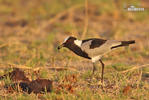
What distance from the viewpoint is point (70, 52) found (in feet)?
21.5

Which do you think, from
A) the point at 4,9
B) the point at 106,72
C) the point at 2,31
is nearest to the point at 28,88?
the point at 106,72

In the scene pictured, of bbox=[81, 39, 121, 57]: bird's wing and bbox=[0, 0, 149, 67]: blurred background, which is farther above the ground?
bbox=[0, 0, 149, 67]: blurred background

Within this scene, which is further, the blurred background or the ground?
the blurred background

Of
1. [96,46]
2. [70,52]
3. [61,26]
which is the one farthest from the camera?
[61,26]

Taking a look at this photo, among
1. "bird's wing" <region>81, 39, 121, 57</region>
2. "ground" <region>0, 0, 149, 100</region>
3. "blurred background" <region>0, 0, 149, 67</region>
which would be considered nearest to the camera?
"ground" <region>0, 0, 149, 100</region>

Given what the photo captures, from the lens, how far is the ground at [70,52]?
445 centimetres

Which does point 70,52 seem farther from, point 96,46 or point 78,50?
point 96,46

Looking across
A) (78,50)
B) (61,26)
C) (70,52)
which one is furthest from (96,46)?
(61,26)

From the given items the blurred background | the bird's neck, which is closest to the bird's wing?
the bird's neck

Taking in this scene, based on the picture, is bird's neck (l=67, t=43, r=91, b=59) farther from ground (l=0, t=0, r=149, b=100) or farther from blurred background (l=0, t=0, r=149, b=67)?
blurred background (l=0, t=0, r=149, b=67)

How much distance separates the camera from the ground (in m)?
4.45

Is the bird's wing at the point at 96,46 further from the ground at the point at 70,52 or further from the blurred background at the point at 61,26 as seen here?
the blurred background at the point at 61,26

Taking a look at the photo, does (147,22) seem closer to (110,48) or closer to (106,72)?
(106,72)

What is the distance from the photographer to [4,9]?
1153 centimetres
